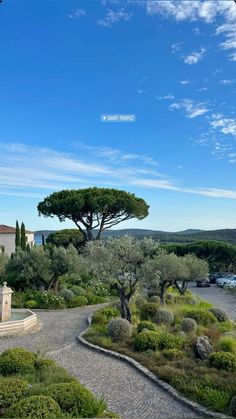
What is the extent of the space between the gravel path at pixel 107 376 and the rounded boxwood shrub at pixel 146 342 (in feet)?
3.64

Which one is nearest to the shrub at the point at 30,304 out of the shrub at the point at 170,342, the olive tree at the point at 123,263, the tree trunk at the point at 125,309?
the olive tree at the point at 123,263

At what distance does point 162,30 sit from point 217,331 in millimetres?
11731

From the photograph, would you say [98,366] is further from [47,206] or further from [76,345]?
[47,206]

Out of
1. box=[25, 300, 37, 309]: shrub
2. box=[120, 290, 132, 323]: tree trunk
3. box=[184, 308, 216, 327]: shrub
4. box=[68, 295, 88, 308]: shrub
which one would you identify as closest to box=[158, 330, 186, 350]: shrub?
box=[120, 290, 132, 323]: tree trunk

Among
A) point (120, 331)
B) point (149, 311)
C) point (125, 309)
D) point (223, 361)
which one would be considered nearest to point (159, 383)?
point (223, 361)

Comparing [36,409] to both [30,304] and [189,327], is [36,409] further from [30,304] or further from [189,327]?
[30,304]

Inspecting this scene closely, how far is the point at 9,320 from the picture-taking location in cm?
1812

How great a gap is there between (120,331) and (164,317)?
3063 millimetres

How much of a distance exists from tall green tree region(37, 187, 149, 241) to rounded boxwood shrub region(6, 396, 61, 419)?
1324 inches

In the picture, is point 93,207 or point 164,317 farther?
point 93,207

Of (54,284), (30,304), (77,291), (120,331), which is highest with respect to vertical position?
(54,284)

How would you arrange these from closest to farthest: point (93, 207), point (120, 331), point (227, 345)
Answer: point (227, 345)
point (120, 331)
point (93, 207)

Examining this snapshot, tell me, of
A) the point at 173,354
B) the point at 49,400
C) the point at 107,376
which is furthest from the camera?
the point at 173,354

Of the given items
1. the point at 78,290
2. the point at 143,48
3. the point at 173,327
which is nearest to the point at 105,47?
the point at 143,48
